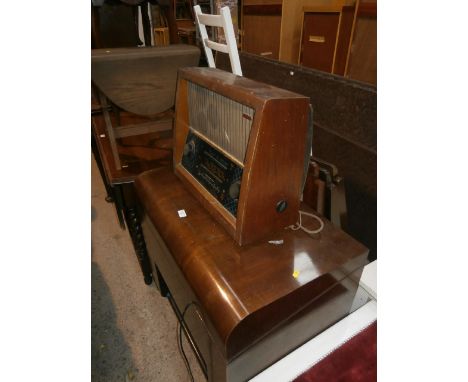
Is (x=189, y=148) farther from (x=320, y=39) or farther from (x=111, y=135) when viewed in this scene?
(x=320, y=39)

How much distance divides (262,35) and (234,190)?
5.55 feet

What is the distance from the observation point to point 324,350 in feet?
2.58

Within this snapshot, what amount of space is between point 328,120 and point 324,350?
0.81 m

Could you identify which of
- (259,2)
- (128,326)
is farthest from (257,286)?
(259,2)

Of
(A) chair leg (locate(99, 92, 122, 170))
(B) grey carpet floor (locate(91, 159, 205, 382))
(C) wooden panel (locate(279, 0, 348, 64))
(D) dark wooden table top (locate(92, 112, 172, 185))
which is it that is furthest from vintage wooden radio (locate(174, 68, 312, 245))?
(C) wooden panel (locate(279, 0, 348, 64))

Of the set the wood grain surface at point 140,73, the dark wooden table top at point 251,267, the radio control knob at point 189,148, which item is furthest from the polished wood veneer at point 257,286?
the wood grain surface at point 140,73

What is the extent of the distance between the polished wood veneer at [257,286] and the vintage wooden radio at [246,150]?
56 mm

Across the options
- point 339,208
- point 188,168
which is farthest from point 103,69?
point 339,208

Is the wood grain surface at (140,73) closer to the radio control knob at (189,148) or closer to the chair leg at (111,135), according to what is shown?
the chair leg at (111,135)

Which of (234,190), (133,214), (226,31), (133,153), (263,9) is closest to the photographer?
(234,190)

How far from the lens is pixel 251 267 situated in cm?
70

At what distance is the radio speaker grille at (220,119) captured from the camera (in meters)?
0.73

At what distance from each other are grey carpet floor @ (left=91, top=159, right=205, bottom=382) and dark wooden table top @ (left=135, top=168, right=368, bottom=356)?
74 centimetres
